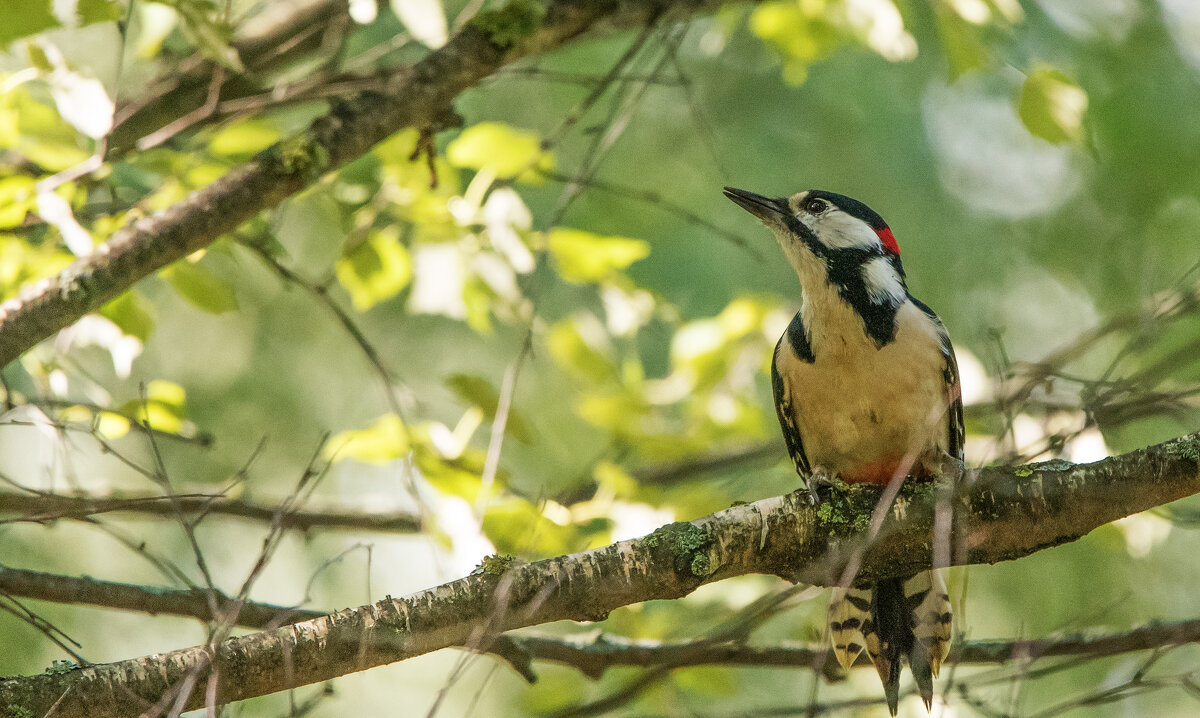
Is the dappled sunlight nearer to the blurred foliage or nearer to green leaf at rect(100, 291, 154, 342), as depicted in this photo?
the blurred foliage

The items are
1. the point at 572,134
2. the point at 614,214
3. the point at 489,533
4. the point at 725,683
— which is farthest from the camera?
the point at 572,134

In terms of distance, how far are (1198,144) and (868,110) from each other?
7.48 ft

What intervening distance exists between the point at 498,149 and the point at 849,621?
2.01 metres

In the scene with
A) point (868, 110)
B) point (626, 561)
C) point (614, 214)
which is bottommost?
point (626, 561)

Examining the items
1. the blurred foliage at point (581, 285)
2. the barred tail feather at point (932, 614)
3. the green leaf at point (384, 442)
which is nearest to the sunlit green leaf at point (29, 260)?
the blurred foliage at point (581, 285)

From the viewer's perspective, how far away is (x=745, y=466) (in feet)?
15.9

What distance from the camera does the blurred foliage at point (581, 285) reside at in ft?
9.51

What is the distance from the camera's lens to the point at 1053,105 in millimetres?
3250

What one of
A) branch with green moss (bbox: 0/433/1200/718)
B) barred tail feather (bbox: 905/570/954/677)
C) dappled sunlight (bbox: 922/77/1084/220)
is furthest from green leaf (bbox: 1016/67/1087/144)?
dappled sunlight (bbox: 922/77/1084/220)

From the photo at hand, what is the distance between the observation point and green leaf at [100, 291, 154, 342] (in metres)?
2.85

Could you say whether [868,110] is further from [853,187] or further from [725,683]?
[725,683]

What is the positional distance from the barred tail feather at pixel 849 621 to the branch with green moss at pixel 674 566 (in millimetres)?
756

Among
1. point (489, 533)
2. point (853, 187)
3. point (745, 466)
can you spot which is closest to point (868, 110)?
point (853, 187)

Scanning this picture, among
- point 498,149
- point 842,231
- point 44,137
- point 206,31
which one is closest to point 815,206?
point 842,231
